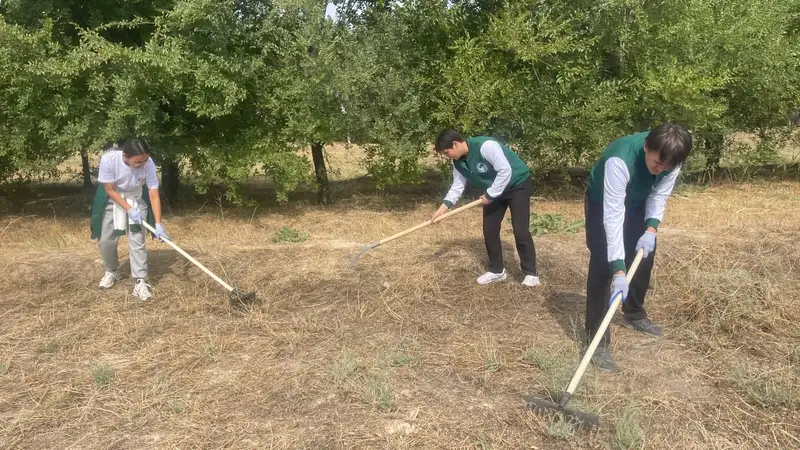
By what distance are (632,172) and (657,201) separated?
0.37 m

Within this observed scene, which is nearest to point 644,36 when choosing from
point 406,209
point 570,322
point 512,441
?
point 406,209

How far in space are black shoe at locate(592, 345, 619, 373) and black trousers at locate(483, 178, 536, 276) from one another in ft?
4.40

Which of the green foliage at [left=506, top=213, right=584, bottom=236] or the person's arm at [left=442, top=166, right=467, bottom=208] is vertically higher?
the person's arm at [left=442, top=166, right=467, bottom=208]

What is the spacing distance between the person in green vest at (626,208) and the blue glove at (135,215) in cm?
324

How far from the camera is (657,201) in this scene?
3441 mm

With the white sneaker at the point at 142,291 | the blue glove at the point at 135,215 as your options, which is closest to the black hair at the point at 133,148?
the blue glove at the point at 135,215

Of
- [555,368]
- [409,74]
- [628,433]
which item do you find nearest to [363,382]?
[555,368]

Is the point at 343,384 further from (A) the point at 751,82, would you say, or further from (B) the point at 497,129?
(A) the point at 751,82

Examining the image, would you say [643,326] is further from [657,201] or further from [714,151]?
[714,151]

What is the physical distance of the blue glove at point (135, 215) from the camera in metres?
4.42

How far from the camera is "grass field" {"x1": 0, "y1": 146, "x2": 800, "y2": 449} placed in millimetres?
2939

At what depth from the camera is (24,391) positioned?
339 centimetres

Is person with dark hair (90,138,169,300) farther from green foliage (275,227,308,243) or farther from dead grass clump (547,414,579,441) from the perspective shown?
dead grass clump (547,414,579,441)

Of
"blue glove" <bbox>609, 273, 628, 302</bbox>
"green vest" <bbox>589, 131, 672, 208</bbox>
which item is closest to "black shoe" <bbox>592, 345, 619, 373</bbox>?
"blue glove" <bbox>609, 273, 628, 302</bbox>
